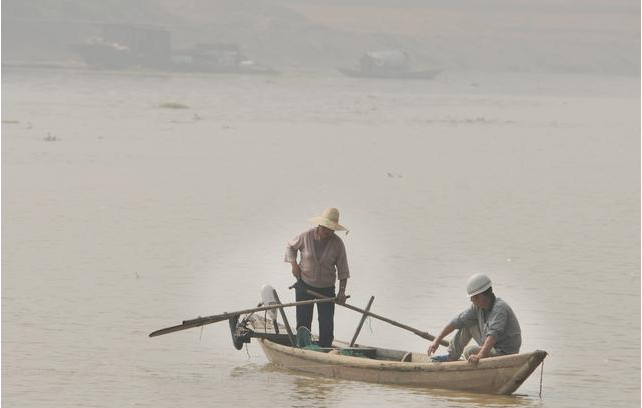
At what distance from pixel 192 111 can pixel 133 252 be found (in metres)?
50.3

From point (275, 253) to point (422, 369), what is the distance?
29.6 feet

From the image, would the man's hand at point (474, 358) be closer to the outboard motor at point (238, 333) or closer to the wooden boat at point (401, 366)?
the wooden boat at point (401, 366)

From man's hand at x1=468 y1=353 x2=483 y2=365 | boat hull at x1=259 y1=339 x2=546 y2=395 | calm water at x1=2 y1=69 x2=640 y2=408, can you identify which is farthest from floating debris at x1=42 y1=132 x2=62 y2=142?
man's hand at x1=468 y1=353 x2=483 y2=365

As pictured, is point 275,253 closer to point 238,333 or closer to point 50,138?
point 238,333

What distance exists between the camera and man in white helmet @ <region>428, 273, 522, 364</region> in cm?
1141

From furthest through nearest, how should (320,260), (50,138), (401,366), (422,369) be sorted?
(50,138), (320,260), (401,366), (422,369)

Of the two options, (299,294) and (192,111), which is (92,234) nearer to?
(299,294)

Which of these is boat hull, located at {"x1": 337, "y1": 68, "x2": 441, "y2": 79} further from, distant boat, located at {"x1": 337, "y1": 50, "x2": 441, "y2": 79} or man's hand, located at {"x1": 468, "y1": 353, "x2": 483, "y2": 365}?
man's hand, located at {"x1": 468, "y1": 353, "x2": 483, "y2": 365}

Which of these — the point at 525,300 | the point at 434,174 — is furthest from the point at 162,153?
the point at 525,300

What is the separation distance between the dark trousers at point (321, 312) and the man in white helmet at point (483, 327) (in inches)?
50.0

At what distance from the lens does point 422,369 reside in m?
12.2

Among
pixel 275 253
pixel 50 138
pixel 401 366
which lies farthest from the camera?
pixel 50 138

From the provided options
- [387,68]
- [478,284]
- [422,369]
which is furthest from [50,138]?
[387,68]

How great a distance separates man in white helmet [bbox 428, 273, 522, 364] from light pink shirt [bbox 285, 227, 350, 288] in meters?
1.19
